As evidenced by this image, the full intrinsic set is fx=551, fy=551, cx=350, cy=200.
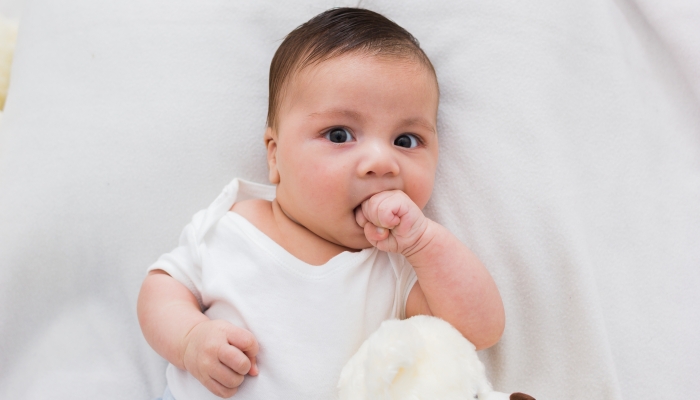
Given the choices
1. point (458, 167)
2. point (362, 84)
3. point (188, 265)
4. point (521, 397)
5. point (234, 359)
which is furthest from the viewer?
point (458, 167)

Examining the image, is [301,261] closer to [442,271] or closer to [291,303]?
[291,303]

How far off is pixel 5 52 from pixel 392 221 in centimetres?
130

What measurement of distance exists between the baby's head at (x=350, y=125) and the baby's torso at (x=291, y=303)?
0.27 ft

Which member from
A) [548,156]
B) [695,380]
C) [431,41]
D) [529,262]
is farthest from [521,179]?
[695,380]

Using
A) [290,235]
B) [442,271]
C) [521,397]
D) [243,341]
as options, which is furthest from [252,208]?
[521,397]

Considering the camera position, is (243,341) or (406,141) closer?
(243,341)

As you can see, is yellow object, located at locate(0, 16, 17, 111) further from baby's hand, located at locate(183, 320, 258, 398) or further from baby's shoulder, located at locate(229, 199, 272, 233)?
baby's hand, located at locate(183, 320, 258, 398)

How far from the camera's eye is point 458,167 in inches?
53.2

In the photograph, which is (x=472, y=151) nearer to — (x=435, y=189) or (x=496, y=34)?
(x=435, y=189)

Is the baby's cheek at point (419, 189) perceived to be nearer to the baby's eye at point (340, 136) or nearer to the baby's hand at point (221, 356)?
the baby's eye at point (340, 136)

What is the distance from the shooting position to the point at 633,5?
1.48 m

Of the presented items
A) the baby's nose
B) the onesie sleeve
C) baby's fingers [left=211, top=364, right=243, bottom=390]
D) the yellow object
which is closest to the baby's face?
the baby's nose

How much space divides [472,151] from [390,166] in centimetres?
34

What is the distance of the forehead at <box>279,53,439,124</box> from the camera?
3.68 ft
